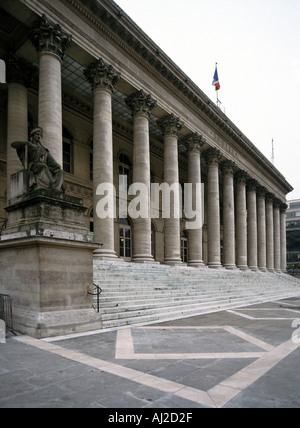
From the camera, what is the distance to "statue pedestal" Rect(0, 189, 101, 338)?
7879 mm

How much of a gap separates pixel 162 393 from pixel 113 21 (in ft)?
61.3

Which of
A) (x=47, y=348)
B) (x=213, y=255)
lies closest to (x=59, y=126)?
(x=47, y=348)

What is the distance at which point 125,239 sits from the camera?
26.0 meters

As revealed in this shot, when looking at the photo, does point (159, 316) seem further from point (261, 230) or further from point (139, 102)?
point (261, 230)

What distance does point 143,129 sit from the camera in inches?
798

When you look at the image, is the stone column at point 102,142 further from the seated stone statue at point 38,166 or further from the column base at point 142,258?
the seated stone statue at point 38,166

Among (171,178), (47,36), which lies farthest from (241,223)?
(47,36)

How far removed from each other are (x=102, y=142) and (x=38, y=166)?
861 centimetres

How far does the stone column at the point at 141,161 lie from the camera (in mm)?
19500

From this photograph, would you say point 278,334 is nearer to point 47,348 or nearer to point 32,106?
point 47,348

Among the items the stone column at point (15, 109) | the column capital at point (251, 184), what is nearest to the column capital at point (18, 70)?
the stone column at point (15, 109)

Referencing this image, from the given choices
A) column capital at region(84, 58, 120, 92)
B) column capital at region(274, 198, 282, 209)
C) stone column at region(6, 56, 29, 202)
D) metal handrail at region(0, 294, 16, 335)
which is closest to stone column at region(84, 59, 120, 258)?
column capital at region(84, 58, 120, 92)

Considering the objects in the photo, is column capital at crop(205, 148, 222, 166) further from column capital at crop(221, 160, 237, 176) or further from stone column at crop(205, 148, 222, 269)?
column capital at crop(221, 160, 237, 176)
